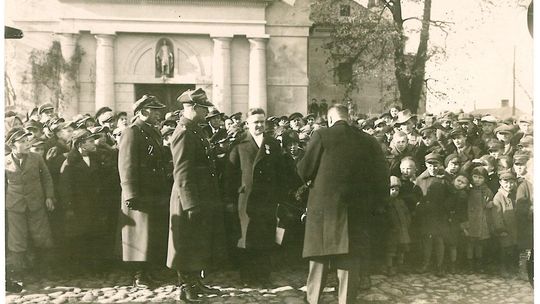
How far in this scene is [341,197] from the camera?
3.39 metres

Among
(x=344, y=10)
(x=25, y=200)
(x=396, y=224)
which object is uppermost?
(x=344, y=10)

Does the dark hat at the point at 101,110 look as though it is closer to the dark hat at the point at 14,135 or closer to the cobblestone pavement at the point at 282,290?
the dark hat at the point at 14,135

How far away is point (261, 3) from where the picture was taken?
15.4 feet

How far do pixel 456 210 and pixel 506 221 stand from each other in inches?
17.5

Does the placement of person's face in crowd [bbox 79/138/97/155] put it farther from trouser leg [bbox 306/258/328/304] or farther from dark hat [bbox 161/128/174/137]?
trouser leg [bbox 306/258/328/304]

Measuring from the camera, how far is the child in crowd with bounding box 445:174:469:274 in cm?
417

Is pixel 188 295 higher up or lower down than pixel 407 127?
lower down

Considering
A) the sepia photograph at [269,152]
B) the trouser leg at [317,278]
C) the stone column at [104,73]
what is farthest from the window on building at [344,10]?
the trouser leg at [317,278]

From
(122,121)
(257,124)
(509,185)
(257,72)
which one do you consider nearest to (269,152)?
(257,124)

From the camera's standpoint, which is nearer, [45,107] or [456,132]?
[45,107]

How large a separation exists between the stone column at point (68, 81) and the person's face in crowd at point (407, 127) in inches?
121

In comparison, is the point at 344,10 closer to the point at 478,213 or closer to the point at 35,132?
the point at 478,213

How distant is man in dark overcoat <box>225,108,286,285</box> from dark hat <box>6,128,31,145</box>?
5.22 feet

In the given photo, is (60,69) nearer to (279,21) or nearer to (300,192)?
(279,21)
